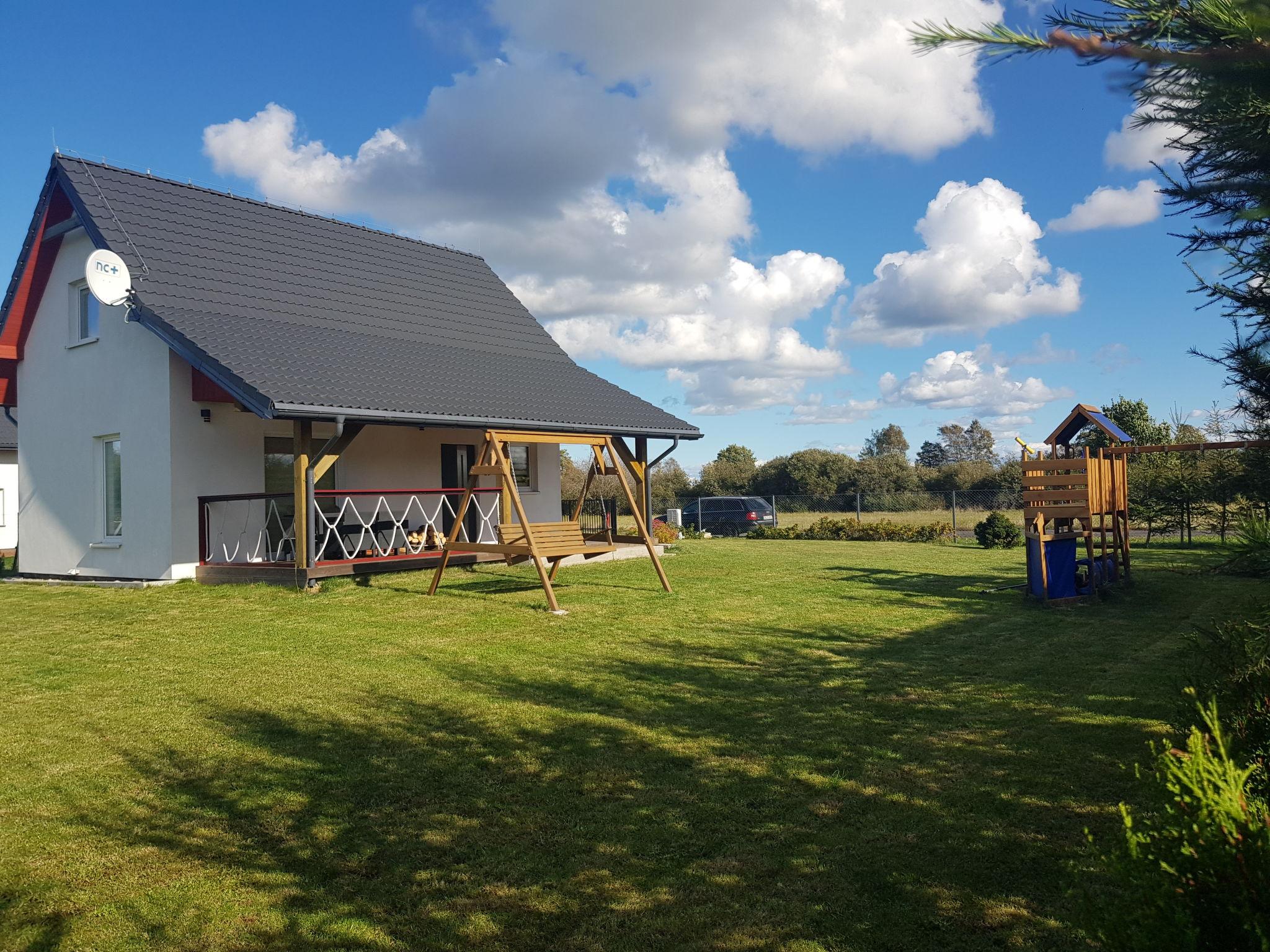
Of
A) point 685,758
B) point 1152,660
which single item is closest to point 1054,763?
point 685,758

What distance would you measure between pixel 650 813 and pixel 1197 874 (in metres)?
2.76

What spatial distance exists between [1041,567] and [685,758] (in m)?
8.05

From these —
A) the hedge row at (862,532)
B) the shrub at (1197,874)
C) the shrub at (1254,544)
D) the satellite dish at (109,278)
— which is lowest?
the hedge row at (862,532)

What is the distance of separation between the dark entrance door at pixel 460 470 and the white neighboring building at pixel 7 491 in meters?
13.0

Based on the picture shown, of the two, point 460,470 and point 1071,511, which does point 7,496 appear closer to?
point 460,470

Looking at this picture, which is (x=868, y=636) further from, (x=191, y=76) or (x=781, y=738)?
(x=191, y=76)

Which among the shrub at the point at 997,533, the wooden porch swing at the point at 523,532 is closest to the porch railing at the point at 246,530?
the wooden porch swing at the point at 523,532

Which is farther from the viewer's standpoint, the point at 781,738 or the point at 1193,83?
the point at 781,738

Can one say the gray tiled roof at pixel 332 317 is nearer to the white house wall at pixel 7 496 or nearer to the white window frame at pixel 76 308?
the white window frame at pixel 76 308

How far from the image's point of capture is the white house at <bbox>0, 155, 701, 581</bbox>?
13.3 metres

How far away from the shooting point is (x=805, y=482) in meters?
48.1

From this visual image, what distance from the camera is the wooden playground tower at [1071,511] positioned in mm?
11500

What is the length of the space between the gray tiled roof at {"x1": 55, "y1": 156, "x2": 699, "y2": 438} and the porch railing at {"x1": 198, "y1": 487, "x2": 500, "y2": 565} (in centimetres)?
173

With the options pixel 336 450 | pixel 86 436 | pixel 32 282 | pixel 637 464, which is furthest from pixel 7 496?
pixel 637 464
